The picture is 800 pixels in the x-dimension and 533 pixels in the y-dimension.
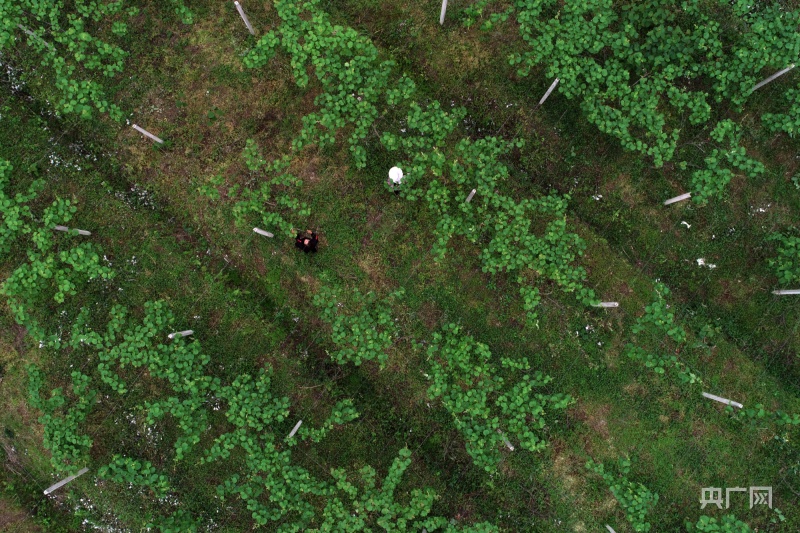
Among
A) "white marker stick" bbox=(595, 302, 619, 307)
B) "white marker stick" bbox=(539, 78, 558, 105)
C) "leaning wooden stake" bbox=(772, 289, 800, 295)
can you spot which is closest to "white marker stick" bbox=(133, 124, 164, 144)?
"white marker stick" bbox=(539, 78, 558, 105)

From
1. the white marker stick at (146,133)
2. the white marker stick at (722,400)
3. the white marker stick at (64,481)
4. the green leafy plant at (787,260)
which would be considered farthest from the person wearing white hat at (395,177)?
the white marker stick at (64,481)

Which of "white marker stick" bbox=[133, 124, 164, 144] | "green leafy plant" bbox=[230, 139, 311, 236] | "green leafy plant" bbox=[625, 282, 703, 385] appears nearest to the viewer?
"green leafy plant" bbox=[625, 282, 703, 385]

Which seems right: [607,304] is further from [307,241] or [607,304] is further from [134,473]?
[134,473]

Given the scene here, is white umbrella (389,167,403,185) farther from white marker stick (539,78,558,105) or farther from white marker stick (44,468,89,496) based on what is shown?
white marker stick (44,468,89,496)

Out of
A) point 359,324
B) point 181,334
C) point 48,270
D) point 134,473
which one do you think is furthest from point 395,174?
point 134,473

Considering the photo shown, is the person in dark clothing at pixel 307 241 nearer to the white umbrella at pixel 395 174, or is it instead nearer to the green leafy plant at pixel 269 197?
the green leafy plant at pixel 269 197

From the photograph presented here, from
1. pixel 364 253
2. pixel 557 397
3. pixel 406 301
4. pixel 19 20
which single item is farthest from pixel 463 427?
pixel 19 20

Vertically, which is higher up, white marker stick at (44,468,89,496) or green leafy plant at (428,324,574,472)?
green leafy plant at (428,324,574,472)
